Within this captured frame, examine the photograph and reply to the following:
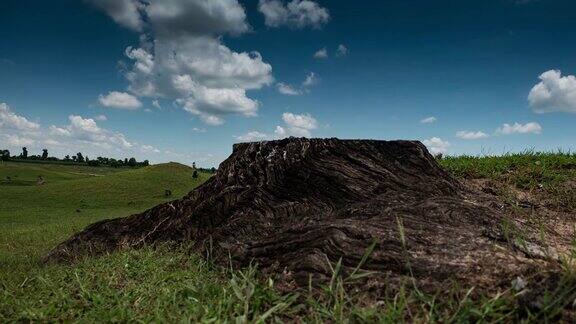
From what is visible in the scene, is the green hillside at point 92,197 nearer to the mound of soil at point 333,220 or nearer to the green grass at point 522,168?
the mound of soil at point 333,220

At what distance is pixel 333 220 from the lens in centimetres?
703

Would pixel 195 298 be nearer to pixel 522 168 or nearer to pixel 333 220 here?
pixel 333 220

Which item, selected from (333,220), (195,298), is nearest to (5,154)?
(333,220)

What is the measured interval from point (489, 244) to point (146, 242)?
19.1 ft

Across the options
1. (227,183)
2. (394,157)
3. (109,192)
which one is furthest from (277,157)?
(109,192)

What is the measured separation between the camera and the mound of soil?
5.57 metres

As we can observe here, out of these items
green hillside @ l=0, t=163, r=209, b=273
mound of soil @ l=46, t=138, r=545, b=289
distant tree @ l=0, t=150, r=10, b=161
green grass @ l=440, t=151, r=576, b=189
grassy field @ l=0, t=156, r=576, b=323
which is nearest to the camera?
grassy field @ l=0, t=156, r=576, b=323

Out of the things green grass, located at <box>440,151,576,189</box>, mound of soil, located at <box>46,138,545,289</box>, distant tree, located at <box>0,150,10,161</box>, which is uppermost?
distant tree, located at <box>0,150,10,161</box>

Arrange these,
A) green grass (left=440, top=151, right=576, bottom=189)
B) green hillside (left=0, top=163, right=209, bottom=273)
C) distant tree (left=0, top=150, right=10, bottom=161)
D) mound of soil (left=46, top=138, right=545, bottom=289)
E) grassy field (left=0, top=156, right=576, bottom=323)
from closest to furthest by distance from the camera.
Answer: grassy field (left=0, top=156, right=576, bottom=323)
mound of soil (left=46, top=138, right=545, bottom=289)
green grass (left=440, top=151, right=576, bottom=189)
green hillside (left=0, top=163, right=209, bottom=273)
distant tree (left=0, top=150, right=10, bottom=161)

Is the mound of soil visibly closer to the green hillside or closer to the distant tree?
the green hillside

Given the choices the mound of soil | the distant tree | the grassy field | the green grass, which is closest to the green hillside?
the mound of soil

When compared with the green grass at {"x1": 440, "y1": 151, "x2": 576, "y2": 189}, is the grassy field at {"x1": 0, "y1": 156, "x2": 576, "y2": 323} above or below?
below

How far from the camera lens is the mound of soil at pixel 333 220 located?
5.57 m

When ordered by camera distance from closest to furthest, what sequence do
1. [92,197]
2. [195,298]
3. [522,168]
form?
[195,298]
[522,168]
[92,197]
